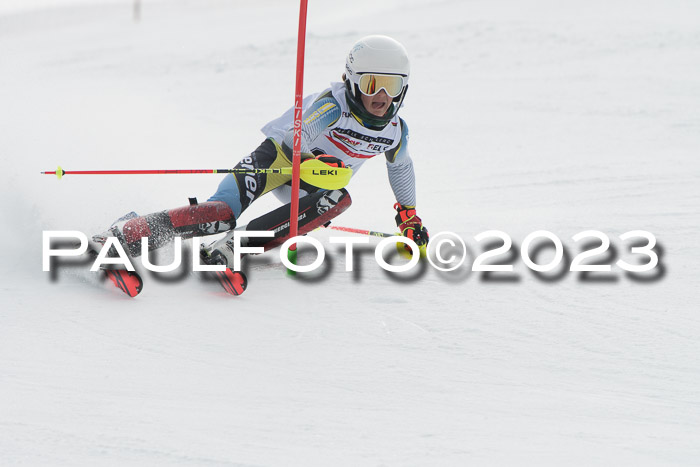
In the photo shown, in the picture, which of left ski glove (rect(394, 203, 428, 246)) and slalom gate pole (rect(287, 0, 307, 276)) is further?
left ski glove (rect(394, 203, 428, 246))

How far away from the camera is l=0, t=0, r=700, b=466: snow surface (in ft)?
7.93

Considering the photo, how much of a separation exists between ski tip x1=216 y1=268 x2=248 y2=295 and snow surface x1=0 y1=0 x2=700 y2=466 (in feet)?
0.19

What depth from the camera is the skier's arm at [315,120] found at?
163 inches

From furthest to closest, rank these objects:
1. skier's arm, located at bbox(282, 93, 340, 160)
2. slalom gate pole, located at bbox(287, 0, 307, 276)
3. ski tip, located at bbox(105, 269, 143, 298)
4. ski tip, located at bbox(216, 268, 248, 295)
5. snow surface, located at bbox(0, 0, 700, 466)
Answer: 1. skier's arm, located at bbox(282, 93, 340, 160)
2. slalom gate pole, located at bbox(287, 0, 307, 276)
3. ski tip, located at bbox(216, 268, 248, 295)
4. ski tip, located at bbox(105, 269, 143, 298)
5. snow surface, located at bbox(0, 0, 700, 466)

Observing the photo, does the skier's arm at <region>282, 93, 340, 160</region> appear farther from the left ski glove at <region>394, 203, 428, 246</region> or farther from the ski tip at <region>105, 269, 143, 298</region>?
the ski tip at <region>105, 269, 143, 298</region>

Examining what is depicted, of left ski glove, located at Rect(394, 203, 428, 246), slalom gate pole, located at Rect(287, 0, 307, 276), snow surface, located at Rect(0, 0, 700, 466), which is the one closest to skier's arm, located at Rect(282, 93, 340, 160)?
slalom gate pole, located at Rect(287, 0, 307, 276)

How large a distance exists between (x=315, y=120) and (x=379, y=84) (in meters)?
0.39

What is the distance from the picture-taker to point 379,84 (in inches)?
160

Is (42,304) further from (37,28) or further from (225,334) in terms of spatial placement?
(37,28)

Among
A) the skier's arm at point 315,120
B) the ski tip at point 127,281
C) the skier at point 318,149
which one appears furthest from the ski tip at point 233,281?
the skier's arm at point 315,120

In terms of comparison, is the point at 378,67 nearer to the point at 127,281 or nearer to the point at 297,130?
the point at 297,130

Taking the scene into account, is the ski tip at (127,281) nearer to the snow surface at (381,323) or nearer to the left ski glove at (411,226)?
the snow surface at (381,323)

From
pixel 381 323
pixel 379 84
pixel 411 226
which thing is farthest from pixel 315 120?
pixel 381 323

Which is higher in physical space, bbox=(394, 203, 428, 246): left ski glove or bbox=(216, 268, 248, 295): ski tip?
bbox=(394, 203, 428, 246): left ski glove
